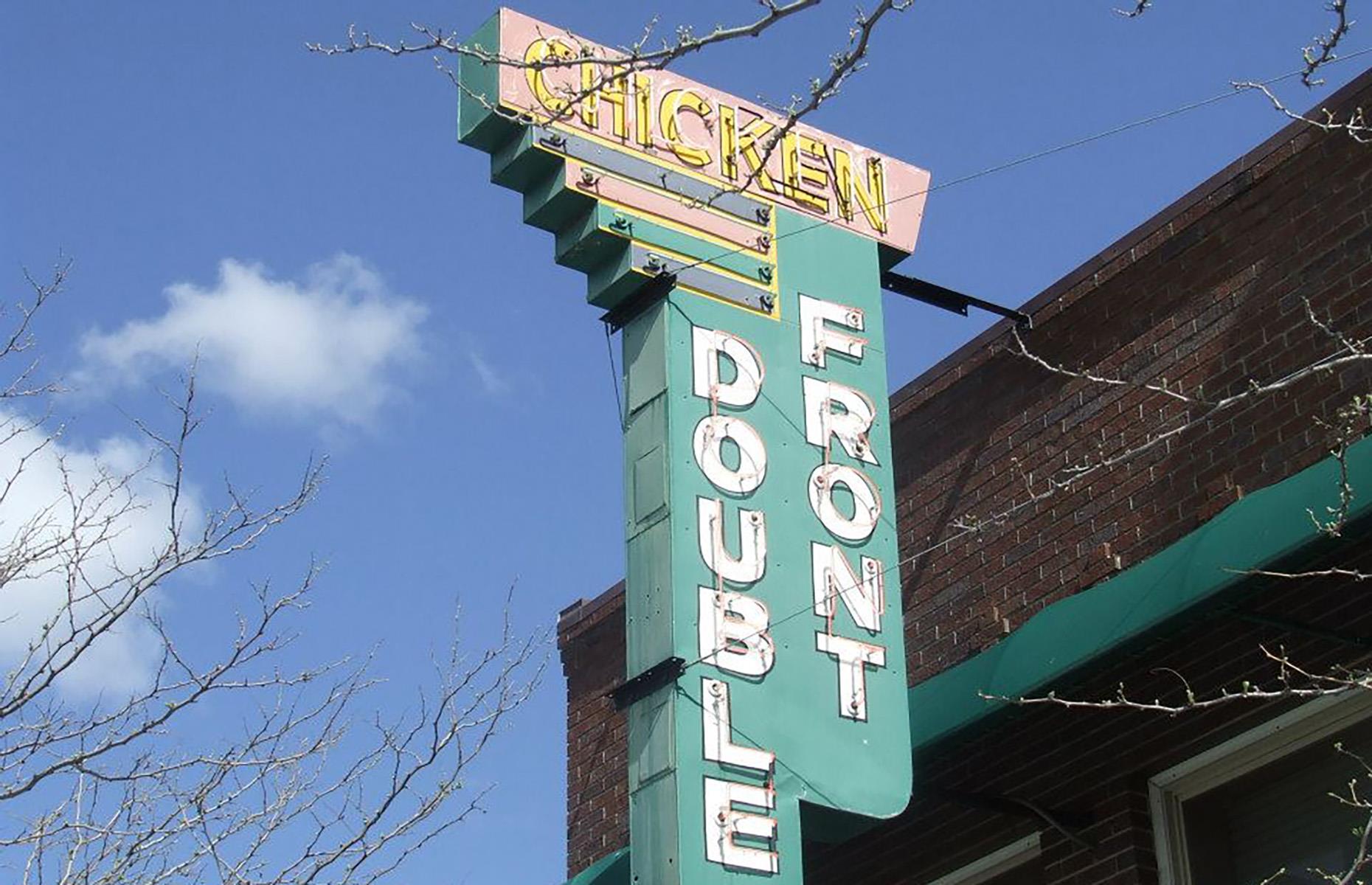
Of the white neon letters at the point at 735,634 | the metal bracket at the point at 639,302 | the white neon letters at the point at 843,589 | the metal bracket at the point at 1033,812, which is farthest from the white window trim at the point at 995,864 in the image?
the metal bracket at the point at 639,302

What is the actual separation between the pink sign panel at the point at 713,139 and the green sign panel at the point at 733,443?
0.05 feet

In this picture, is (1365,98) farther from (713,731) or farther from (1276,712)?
(713,731)

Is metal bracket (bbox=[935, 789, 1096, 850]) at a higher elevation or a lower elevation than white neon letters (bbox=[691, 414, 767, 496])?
lower

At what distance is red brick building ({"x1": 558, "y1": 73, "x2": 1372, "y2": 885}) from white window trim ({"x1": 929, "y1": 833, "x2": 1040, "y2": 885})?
0.04ft

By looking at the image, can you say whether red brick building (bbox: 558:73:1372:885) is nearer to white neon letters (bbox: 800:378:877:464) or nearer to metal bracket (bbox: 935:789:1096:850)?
metal bracket (bbox: 935:789:1096:850)

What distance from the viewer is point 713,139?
12.5m

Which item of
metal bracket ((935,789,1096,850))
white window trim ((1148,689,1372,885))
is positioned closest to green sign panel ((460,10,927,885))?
metal bracket ((935,789,1096,850))

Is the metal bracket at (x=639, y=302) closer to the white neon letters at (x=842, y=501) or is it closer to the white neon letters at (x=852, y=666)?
the white neon letters at (x=842, y=501)

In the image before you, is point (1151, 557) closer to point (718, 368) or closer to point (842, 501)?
point (842, 501)

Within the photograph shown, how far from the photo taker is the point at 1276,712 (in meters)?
10.3

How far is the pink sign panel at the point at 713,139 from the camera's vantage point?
11.9 m

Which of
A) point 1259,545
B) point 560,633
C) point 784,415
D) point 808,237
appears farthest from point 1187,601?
point 560,633

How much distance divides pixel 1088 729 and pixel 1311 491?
7.19ft

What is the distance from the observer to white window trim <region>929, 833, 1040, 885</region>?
37.4 ft
